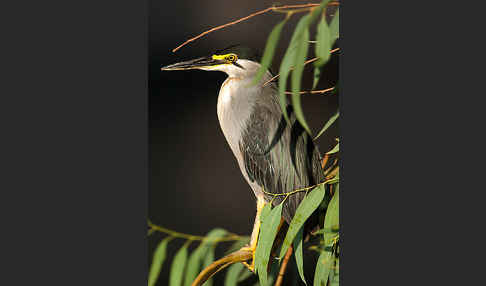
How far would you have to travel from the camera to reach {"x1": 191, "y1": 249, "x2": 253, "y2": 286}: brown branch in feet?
8.32

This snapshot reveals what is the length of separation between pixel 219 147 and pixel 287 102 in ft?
1.11

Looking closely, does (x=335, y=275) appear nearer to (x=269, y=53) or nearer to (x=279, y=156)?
(x=279, y=156)

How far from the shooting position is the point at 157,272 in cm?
260

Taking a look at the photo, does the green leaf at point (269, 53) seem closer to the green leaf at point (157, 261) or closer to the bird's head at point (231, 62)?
the bird's head at point (231, 62)

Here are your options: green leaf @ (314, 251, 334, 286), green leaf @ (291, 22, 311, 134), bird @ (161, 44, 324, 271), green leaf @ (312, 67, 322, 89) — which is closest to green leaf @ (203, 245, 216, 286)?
bird @ (161, 44, 324, 271)

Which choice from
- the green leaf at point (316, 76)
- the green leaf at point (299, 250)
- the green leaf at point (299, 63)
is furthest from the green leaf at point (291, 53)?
the green leaf at point (299, 250)

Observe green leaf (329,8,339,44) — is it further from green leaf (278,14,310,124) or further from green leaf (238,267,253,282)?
green leaf (238,267,253,282)

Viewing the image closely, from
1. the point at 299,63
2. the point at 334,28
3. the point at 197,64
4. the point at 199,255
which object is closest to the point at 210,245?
the point at 199,255

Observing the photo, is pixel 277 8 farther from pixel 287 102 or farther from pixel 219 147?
pixel 219 147

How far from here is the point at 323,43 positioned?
2.30 metres

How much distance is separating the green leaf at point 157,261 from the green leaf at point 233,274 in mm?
288

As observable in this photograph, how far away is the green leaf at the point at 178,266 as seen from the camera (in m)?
2.57

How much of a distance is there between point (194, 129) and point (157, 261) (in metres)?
0.60

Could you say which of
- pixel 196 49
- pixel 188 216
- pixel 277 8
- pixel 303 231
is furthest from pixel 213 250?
pixel 277 8
